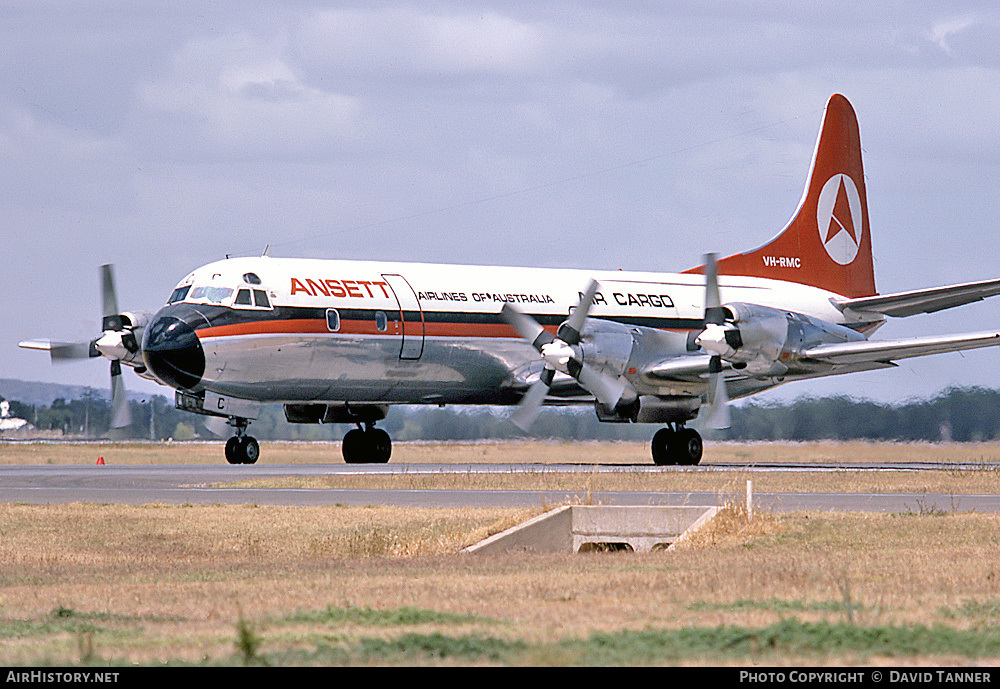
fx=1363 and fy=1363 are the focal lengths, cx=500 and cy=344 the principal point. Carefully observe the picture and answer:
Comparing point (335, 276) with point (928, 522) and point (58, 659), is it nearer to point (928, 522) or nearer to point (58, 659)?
point (928, 522)

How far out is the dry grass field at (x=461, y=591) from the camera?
9.65m

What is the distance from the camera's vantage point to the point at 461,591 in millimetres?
13273

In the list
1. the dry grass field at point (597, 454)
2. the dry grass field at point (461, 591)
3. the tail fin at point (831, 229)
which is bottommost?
the dry grass field at point (461, 591)

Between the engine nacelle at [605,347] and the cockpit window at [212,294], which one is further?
the cockpit window at [212,294]

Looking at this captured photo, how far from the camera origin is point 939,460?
39406 millimetres

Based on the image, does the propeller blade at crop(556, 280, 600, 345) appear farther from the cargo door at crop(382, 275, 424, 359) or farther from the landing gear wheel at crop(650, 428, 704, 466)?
the landing gear wheel at crop(650, 428, 704, 466)

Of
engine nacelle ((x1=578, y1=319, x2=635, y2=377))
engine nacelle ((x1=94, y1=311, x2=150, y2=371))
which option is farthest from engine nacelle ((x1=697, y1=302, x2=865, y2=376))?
engine nacelle ((x1=94, y1=311, x2=150, y2=371))

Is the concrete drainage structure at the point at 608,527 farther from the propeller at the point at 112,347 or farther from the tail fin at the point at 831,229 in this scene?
the tail fin at the point at 831,229

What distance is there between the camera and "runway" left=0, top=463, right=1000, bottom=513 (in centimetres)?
2288

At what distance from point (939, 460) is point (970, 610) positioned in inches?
1144

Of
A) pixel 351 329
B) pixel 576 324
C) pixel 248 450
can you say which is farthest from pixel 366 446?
pixel 576 324

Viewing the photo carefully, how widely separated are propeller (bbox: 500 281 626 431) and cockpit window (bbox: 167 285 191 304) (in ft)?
26.3

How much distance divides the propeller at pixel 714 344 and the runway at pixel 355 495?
1.51m

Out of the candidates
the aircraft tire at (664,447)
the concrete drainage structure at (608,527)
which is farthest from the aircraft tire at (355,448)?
the concrete drainage structure at (608,527)
